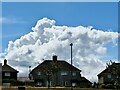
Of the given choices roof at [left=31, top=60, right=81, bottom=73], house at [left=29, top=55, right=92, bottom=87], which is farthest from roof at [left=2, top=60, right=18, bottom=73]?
roof at [left=31, top=60, right=81, bottom=73]

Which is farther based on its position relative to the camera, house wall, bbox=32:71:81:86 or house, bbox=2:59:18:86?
house wall, bbox=32:71:81:86

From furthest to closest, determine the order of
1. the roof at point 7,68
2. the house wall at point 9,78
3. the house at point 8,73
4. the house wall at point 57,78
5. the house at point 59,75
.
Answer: the house wall at point 57,78 → the house at point 59,75 → the roof at point 7,68 → the house at point 8,73 → the house wall at point 9,78

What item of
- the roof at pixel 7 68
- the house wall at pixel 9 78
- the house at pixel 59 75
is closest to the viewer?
the house wall at pixel 9 78

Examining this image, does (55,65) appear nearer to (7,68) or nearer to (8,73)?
(8,73)

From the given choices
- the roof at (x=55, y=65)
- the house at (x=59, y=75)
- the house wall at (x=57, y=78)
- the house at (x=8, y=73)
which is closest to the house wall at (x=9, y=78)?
the house at (x=8, y=73)

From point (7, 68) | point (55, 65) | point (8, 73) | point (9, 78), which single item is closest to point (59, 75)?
point (55, 65)

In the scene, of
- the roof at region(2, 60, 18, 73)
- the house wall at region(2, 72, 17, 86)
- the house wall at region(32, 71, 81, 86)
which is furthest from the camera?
the house wall at region(32, 71, 81, 86)

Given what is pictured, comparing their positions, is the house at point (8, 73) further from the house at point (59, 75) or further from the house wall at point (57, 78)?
the house wall at point (57, 78)

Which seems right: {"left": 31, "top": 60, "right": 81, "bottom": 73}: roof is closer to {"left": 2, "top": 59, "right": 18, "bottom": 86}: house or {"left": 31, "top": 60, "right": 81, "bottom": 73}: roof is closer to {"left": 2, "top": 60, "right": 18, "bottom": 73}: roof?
{"left": 2, "top": 59, "right": 18, "bottom": 86}: house

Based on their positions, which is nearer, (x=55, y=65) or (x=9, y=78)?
(x=55, y=65)

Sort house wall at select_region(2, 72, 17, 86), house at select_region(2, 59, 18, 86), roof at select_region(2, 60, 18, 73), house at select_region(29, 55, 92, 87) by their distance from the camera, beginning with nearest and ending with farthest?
1. house wall at select_region(2, 72, 17, 86)
2. house at select_region(2, 59, 18, 86)
3. roof at select_region(2, 60, 18, 73)
4. house at select_region(29, 55, 92, 87)

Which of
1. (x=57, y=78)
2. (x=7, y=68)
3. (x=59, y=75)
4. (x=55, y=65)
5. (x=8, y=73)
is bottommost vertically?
(x=57, y=78)

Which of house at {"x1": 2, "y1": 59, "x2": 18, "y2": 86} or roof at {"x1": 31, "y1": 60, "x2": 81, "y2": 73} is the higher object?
roof at {"x1": 31, "y1": 60, "x2": 81, "y2": 73}

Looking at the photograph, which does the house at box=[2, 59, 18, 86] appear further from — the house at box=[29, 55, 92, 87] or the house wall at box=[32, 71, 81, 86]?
the house wall at box=[32, 71, 81, 86]
